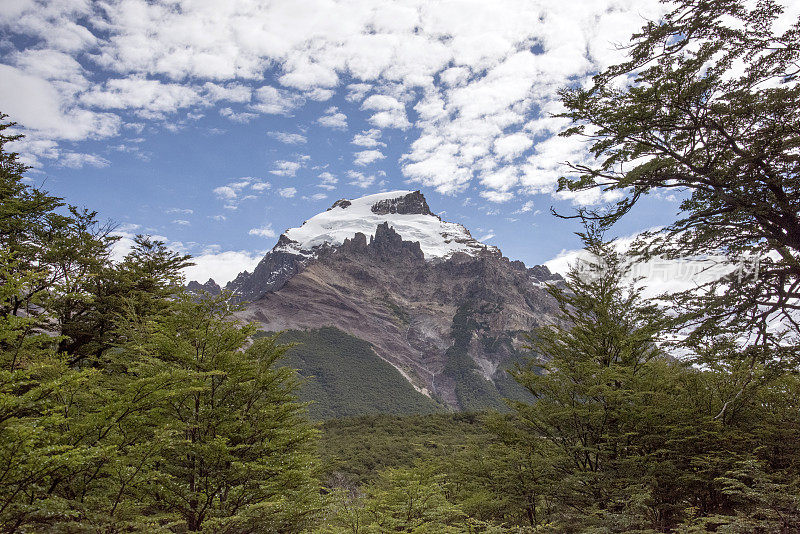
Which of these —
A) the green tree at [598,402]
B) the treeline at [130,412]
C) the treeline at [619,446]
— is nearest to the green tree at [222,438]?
the treeline at [130,412]

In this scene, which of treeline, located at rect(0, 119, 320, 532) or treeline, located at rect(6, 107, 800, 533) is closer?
treeline, located at rect(0, 119, 320, 532)

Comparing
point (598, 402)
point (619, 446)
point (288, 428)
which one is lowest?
point (619, 446)

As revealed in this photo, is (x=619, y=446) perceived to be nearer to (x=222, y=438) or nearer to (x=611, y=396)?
(x=611, y=396)

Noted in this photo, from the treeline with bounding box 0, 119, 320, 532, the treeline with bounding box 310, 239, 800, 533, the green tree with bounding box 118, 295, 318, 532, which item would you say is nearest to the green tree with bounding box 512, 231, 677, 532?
the treeline with bounding box 310, 239, 800, 533

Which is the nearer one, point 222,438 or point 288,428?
point 222,438

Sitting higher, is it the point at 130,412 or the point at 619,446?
the point at 130,412

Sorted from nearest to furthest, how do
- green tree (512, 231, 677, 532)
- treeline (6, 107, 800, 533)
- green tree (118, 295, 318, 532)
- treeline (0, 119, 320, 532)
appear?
treeline (0, 119, 320, 532)
treeline (6, 107, 800, 533)
green tree (118, 295, 318, 532)
green tree (512, 231, 677, 532)

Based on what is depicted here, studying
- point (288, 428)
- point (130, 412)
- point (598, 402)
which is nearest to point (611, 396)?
point (598, 402)

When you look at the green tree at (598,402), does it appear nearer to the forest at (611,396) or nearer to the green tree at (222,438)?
the forest at (611,396)

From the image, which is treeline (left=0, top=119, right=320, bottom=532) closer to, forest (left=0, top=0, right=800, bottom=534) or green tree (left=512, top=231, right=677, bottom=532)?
forest (left=0, top=0, right=800, bottom=534)

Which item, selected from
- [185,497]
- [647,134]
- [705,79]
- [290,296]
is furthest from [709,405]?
[290,296]

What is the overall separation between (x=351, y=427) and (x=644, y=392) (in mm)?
49568

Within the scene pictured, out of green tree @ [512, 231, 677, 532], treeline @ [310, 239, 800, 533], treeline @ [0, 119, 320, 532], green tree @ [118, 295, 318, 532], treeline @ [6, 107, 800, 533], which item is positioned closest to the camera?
treeline @ [0, 119, 320, 532]

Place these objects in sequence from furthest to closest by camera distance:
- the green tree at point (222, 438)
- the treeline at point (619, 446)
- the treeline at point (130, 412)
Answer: the treeline at point (619, 446)
the green tree at point (222, 438)
the treeline at point (130, 412)
